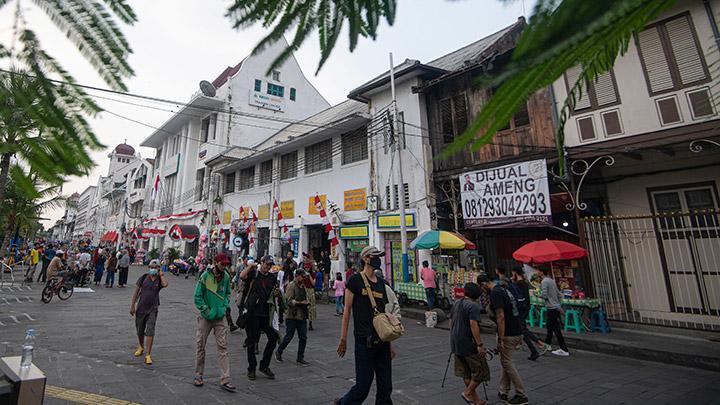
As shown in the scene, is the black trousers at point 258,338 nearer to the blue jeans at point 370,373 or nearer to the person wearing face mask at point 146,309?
the person wearing face mask at point 146,309

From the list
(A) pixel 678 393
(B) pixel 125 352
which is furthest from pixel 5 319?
(A) pixel 678 393

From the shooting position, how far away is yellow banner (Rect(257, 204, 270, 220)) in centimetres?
1888

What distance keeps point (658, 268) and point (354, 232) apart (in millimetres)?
9575

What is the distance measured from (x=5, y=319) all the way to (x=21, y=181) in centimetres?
1004

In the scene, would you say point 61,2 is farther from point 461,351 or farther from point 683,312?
point 683,312

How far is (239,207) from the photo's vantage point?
2130 centimetres

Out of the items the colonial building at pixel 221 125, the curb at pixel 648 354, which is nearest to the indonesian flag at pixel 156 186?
the colonial building at pixel 221 125

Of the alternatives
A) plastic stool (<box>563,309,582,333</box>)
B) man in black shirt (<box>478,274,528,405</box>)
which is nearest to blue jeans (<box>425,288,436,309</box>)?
plastic stool (<box>563,309,582,333</box>)

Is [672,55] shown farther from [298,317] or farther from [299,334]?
[299,334]

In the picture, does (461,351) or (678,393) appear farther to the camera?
(678,393)

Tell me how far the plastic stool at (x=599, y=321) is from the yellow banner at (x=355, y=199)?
27.8 feet

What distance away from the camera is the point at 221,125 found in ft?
80.6

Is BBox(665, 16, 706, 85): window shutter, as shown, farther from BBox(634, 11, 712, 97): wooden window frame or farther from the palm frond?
the palm frond

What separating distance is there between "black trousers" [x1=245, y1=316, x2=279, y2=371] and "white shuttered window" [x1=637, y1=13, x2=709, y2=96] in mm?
9379
